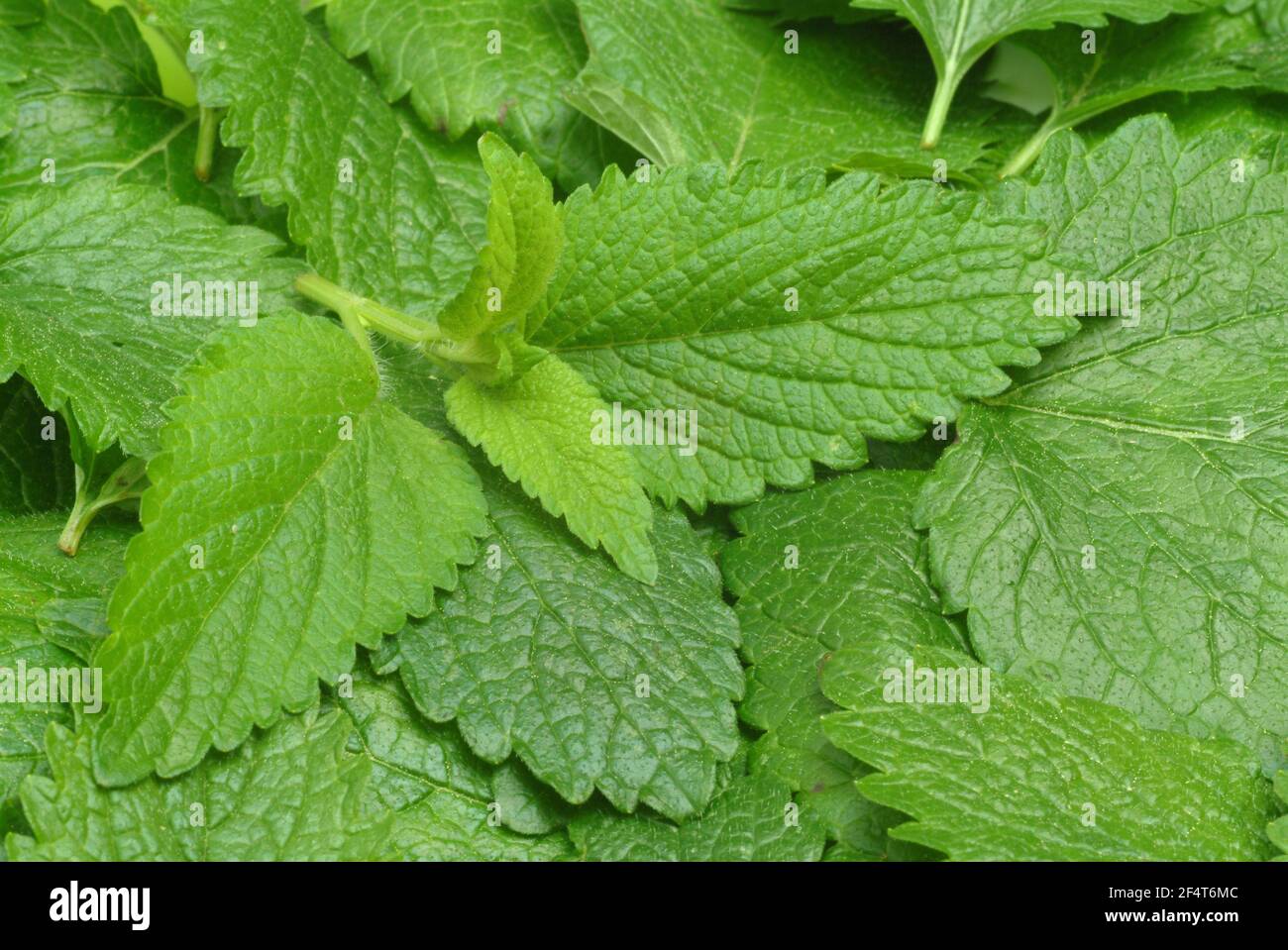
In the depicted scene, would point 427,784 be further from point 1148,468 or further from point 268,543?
point 1148,468

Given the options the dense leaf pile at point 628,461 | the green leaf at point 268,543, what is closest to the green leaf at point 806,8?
the dense leaf pile at point 628,461

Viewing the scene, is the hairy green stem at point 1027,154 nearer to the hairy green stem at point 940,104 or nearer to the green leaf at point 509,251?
the hairy green stem at point 940,104

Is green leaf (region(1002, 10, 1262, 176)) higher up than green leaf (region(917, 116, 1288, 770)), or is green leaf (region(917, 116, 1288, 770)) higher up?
green leaf (region(1002, 10, 1262, 176))

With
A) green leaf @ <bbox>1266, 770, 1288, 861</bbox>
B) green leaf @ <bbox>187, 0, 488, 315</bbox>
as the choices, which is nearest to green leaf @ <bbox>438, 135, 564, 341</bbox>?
green leaf @ <bbox>187, 0, 488, 315</bbox>

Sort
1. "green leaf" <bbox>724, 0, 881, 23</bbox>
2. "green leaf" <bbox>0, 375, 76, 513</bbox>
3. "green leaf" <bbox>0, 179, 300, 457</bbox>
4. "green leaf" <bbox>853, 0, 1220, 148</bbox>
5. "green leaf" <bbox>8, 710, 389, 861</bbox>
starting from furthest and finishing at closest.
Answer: "green leaf" <bbox>724, 0, 881, 23</bbox>, "green leaf" <bbox>853, 0, 1220, 148</bbox>, "green leaf" <bbox>0, 375, 76, 513</bbox>, "green leaf" <bbox>0, 179, 300, 457</bbox>, "green leaf" <bbox>8, 710, 389, 861</bbox>

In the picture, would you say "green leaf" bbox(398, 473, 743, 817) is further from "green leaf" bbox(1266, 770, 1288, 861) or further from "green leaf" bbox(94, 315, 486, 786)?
"green leaf" bbox(1266, 770, 1288, 861)
